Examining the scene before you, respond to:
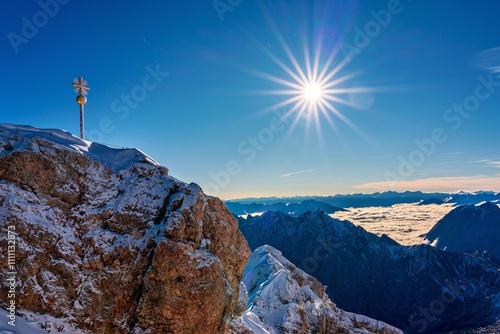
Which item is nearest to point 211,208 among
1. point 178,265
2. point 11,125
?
point 178,265

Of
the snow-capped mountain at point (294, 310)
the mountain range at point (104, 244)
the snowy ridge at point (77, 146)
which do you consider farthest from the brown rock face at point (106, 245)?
the snow-capped mountain at point (294, 310)

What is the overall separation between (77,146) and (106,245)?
12.5 metres

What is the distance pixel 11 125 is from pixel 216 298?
29.0 metres

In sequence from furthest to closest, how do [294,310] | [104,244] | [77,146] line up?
[294,310]
[77,146]
[104,244]

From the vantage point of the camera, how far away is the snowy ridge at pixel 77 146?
→ 93.6 feet

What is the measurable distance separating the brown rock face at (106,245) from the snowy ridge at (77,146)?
0.30 meters

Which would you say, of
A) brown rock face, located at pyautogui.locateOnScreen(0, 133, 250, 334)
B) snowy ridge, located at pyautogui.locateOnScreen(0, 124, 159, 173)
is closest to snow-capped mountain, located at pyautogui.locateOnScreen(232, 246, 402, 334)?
brown rock face, located at pyautogui.locateOnScreen(0, 133, 250, 334)

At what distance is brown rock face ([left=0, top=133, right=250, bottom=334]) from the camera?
25.3 meters

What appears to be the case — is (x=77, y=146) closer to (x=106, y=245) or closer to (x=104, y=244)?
(x=104, y=244)

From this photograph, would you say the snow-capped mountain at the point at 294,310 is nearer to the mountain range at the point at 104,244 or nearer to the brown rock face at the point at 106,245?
the mountain range at the point at 104,244

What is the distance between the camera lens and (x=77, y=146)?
106 ft

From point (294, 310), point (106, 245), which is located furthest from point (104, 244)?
point (294, 310)

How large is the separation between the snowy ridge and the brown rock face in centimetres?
30

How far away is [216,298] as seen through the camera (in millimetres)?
29531
